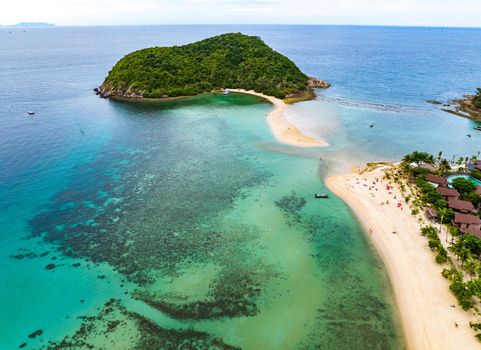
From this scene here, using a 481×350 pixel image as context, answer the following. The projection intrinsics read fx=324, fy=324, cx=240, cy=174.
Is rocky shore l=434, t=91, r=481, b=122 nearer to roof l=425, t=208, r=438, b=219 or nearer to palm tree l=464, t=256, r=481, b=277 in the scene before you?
roof l=425, t=208, r=438, b=219

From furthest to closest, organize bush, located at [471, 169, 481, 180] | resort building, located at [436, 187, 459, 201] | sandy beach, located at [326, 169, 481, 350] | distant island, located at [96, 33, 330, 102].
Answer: distant island, located at [96, 33, 330, 102]
bush, located at [471, 169, 481, 180]
resort building, located at [436, 187, 459, 201]
sandy beach, located at [326, 169, 481, 350]

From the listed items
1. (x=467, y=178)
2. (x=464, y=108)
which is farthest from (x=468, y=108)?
(x=467, y=178)

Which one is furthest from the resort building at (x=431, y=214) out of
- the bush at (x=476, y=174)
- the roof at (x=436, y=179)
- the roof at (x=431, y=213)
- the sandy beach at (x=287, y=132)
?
the sandy beach at (x=287, y=132)

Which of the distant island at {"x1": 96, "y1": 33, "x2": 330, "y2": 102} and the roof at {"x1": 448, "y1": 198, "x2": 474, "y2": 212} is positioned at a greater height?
the distant island at {"x1": 96, "y1": 33, "x2": 330, "y2": 102}

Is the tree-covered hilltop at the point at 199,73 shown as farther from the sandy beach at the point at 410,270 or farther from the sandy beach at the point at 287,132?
the sandy beach at the point at 410,270

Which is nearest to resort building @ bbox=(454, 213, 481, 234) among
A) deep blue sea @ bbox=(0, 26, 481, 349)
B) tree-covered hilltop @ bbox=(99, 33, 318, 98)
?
deep blue sea @ bbox=(0, 26, 481, 349)

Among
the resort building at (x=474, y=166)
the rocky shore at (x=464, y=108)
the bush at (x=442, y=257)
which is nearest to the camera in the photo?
the bush at (x=442, y=257)

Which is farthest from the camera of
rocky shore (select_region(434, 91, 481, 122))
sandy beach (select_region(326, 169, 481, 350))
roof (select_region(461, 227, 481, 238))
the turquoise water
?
rocky shore (select_region(434, 91, 481, 122))
